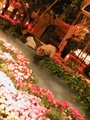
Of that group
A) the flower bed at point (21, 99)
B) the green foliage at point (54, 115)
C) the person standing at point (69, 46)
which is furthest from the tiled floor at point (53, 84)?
the person standing at point (69, 46)

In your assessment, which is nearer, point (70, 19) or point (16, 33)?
point (16, 33)

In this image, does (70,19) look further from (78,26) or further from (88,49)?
(88,49)

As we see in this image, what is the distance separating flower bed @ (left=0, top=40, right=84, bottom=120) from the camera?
5.02 metres

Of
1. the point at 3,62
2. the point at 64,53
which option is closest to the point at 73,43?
the point at 64,53

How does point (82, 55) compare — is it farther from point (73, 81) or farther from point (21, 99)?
point (21, 99)

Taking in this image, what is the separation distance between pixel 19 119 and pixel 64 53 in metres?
8.88

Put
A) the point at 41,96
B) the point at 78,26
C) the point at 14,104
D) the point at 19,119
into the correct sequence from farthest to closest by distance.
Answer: the point at 78,26
the point at 41,96
the point at 14,104
the point at 19,119

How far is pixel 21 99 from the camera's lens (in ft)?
18.5

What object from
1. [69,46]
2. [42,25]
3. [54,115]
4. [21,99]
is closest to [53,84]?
[21,99]

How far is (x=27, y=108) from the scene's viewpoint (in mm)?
5402

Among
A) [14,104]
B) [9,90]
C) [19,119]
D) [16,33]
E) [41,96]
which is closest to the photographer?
[19,119]

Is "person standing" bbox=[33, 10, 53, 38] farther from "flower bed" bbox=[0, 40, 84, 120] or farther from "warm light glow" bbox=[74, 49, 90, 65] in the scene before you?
"flower bed" bbox=[0, 40, 84, 120]

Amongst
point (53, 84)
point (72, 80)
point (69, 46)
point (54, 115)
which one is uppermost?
point (69, 46)

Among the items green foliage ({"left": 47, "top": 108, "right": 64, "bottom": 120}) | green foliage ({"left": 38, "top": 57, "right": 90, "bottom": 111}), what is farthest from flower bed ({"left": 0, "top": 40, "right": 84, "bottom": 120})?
green foliage ({"left": 38, "top": 57, "right": 90, "bottom": 111})
